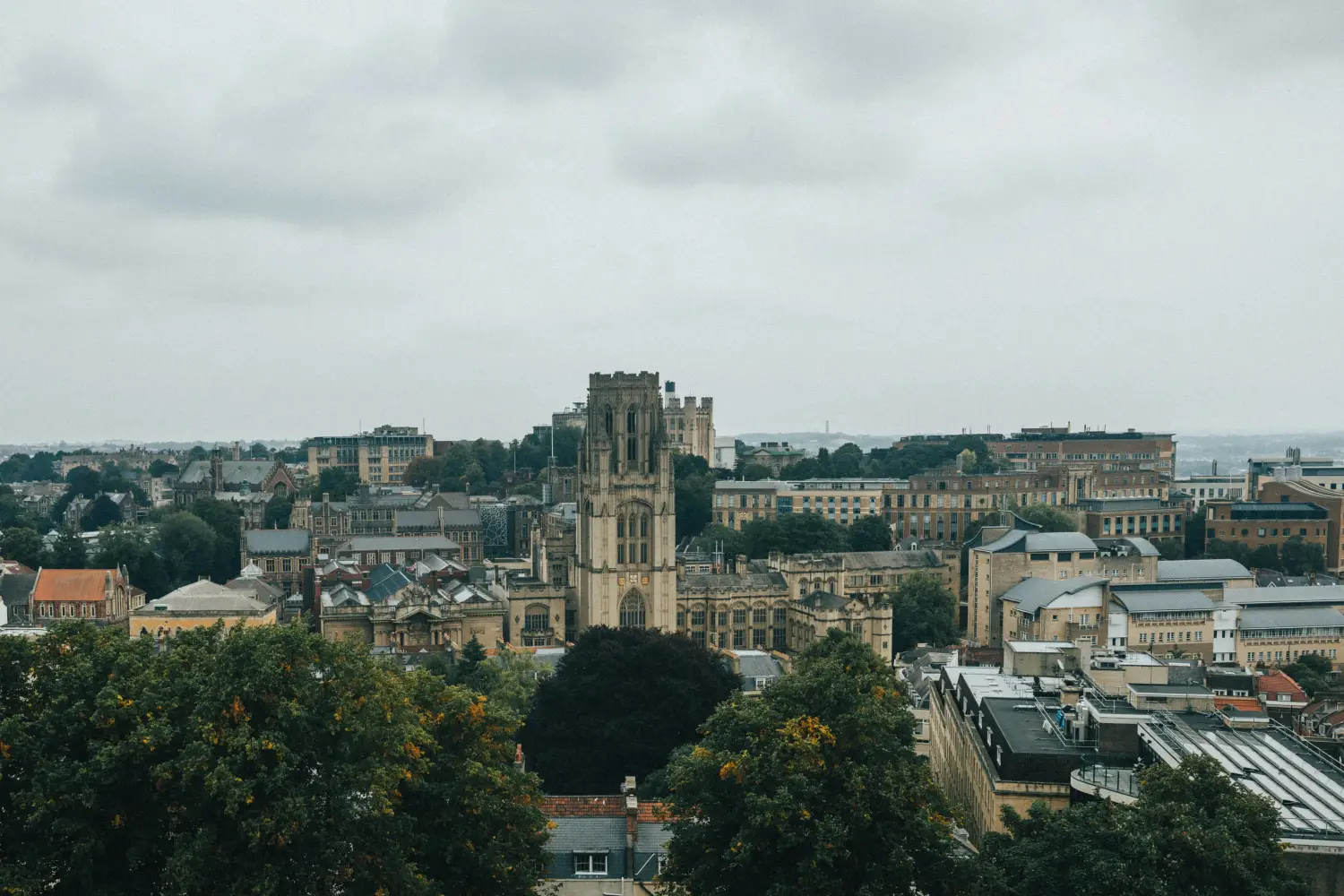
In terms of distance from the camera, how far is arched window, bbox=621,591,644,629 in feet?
312

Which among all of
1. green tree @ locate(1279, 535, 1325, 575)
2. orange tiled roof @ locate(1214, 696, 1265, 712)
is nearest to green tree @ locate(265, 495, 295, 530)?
green tree @ locate(1279, 535, 1325, 575)

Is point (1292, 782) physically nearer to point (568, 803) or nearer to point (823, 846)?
point (823, 846)

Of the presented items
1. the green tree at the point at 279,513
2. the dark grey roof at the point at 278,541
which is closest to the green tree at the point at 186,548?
the dark grey roof at the point at 278,541

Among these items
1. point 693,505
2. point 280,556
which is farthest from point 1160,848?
point 693,505

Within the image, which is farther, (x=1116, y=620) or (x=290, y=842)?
(x=1116, y=620)

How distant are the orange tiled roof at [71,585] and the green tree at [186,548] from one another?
30.3m

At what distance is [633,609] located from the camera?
313 feet

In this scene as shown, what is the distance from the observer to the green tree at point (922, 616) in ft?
326

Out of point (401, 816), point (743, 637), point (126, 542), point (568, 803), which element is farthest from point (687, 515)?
point (401, 816)

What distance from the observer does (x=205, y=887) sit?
29.6 meters

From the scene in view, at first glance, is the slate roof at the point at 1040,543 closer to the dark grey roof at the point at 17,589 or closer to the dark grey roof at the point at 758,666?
the dark grey roof at the point at 758,666

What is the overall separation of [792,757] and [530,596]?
65.1 meters

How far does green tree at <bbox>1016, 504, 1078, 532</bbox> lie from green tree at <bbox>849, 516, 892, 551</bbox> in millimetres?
13050

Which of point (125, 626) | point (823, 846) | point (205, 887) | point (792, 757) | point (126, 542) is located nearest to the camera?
point (205, 887)
